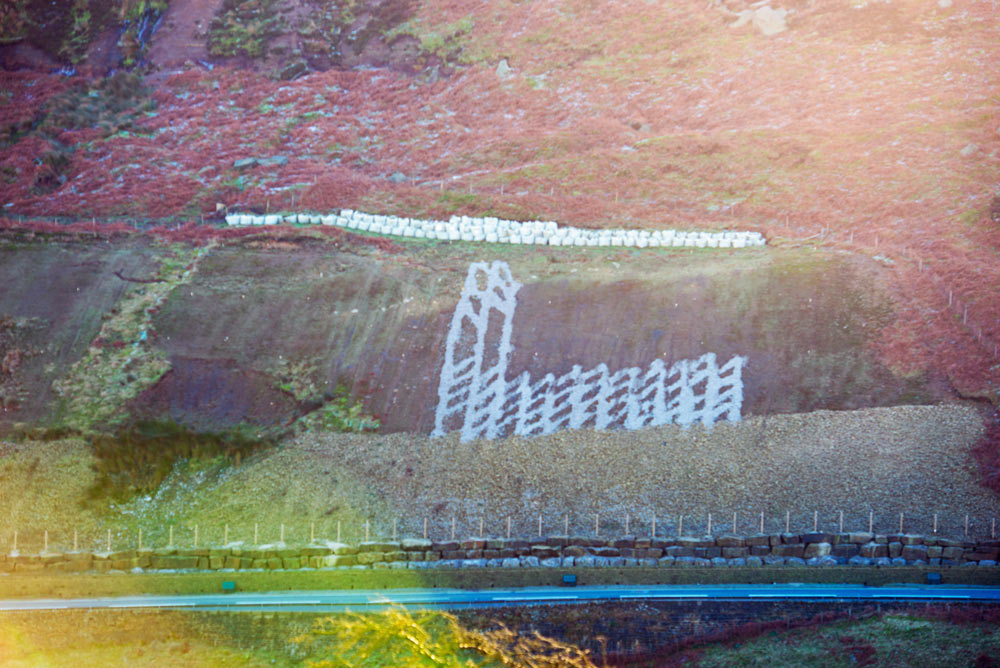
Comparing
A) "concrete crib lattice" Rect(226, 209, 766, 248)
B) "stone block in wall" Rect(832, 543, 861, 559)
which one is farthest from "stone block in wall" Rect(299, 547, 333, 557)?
"concrete crib lattice" Rect(226, 209, 766, 248)

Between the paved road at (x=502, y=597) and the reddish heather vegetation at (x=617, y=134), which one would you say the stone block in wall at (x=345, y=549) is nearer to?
the paved road at (x=502, y=597)

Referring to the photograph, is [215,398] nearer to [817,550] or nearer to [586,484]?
[586,484]

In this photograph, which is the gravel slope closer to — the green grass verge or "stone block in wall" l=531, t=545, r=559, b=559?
"stone block in wall" l=531, t=545, r=559, b=559

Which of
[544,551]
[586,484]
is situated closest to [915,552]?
[586,484]

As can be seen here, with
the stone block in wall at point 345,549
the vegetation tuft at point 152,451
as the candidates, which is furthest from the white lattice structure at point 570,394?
the vegetation tuft at point 152,451

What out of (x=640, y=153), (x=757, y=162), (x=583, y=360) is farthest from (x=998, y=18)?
(x=583, y=360)

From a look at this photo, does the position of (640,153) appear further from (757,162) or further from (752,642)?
(752,642)
